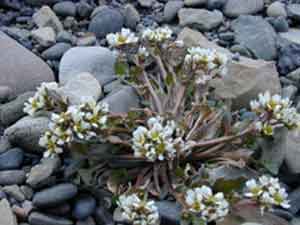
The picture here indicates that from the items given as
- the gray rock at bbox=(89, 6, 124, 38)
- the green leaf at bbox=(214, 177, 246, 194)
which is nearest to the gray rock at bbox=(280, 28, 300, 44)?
the gray rock at bbox=(89, 6, 124, 38)

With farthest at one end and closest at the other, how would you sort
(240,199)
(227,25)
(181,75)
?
1. (227,25)
2. (181,75)
3. (240,199)

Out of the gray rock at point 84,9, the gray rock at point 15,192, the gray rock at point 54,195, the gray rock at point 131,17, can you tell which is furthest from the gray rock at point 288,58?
the gray rock at point 15,192

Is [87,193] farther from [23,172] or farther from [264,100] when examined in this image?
[264,100]

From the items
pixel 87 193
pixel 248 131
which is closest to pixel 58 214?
pixel 87 193

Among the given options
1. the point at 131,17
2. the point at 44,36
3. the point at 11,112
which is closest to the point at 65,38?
the point at 44,36

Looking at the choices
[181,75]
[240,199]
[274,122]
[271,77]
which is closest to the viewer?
[240,199]

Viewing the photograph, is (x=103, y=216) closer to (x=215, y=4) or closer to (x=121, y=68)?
(x=121, y=68)
